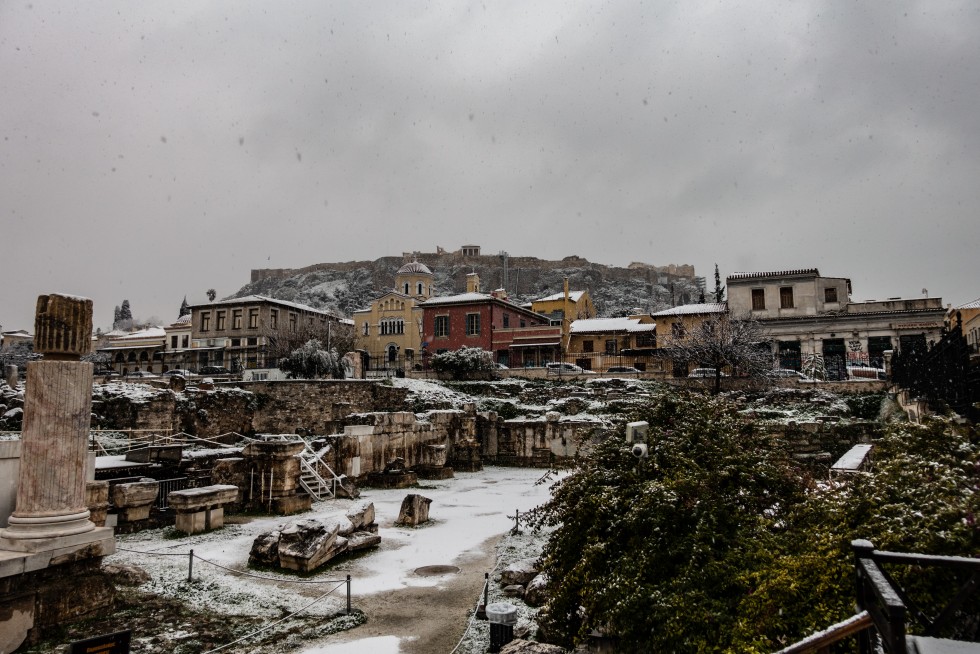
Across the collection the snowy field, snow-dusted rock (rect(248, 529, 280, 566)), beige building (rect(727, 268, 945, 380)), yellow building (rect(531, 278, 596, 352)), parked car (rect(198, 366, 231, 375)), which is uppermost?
yellow building (rect(531, 278, 596, 352))

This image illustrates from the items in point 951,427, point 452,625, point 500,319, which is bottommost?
point 452,625

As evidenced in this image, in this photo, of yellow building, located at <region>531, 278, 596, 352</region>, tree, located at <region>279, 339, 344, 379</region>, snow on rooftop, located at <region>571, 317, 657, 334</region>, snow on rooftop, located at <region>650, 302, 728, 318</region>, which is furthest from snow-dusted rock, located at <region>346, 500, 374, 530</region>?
yellow building, located at <region>531, 278, 596, 352</region>

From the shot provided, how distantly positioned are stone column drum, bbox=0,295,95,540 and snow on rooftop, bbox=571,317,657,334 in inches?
1526

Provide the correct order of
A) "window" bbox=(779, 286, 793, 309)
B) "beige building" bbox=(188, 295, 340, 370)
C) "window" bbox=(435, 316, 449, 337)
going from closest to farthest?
"window" bbox=(779, 286, 793, 309) < "window" bbox=(435, 316, 449, 337) < "beige building" bbox=(188, 295, 340, 370)

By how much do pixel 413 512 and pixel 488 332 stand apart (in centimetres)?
3219

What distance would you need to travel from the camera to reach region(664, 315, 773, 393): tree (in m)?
31.1

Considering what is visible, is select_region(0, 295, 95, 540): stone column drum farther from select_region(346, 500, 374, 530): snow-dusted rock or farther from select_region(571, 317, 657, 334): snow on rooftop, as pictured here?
select_region(571, 317, 657, 334): snow on rooftop

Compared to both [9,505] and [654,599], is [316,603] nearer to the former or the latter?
[9,505]

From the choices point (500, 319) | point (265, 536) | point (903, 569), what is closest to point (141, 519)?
point (265, 536)

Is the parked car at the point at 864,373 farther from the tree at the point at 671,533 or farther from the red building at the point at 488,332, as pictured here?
the tree at the point at 671,533

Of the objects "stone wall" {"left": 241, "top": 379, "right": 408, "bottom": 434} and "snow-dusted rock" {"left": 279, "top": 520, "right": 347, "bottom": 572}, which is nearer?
"snow-dusted rock" {"left": 279, "top": 520, "right": 347, "bottom": 572}

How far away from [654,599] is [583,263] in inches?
→ 4392

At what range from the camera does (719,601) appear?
4.48 m

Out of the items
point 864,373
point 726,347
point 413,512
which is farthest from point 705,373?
point 413,512
